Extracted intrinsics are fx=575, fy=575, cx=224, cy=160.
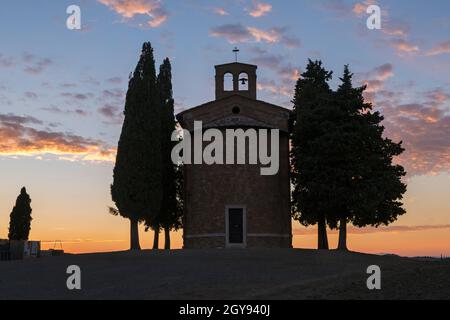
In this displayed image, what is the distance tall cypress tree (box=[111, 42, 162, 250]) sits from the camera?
39.1 metres

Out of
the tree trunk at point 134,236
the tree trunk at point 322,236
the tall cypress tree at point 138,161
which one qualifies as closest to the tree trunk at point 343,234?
the tree trunk at point 322,236

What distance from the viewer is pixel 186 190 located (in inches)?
1545

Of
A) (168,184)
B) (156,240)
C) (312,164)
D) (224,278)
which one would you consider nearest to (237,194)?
(312,164)

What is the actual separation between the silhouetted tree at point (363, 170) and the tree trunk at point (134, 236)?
13808mm

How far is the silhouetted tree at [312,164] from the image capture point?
125 ft

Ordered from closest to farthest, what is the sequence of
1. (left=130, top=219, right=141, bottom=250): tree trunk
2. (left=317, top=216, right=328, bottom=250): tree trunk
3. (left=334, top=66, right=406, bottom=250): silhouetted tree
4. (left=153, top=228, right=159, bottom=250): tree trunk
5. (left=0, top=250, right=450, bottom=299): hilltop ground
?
(left=0, top=250, right=450, bottom=299): hilltop ground
(left=334, top=66, right=406, bottom=250): silhouetted tree
(left=130, top=219, right=141, bottom=250): tree trunk
(left=317, top=216, right=328, bottom=250): tree trunk
(left=153, top=228, right=159, bottom=250): tree trunk

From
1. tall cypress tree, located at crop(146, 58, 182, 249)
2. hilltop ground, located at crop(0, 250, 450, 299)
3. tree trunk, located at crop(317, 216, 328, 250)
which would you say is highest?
tall cypress tree, located at crop(146, 58, 182, 249)

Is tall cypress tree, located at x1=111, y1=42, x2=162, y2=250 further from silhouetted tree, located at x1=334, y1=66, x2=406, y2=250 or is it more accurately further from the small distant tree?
the small distant tree

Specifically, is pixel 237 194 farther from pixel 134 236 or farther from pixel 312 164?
pixel 134 236

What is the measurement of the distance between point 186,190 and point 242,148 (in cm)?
491

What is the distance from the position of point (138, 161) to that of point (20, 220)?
21.1 metres

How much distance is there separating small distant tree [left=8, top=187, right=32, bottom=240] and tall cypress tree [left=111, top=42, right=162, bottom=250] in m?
18.3

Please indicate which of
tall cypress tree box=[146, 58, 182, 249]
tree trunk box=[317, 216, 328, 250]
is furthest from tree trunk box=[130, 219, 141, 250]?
tree trunk box=[317, 216, 328, 250]

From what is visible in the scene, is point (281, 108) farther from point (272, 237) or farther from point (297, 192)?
point (272, 237)
